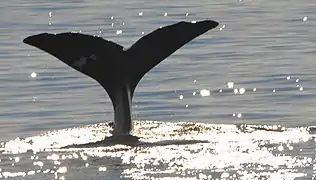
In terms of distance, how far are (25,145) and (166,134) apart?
159 cm

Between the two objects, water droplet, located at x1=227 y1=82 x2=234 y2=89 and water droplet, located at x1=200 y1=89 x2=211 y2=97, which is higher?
water droplet, located at x1=227 y1=82 x2=234 y2=89

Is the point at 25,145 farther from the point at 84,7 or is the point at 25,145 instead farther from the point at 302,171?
the point at 84,7

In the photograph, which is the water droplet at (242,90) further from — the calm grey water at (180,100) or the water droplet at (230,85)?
the water droplet at (230,85)

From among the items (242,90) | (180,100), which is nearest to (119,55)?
(180,100)

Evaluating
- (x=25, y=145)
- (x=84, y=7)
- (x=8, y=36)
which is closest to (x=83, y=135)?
(x=25, y=145)

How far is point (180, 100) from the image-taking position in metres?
20.0

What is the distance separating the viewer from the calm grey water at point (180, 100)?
1418 centimetres

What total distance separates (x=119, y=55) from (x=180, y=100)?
3833 mm

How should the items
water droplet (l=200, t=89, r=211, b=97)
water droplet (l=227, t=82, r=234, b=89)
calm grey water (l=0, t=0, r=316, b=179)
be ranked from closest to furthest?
calm grey water (l=0, t=0, r=316, b=179) < water droplet (l=200, t=89, r=211, b=97) < water droplet (l=227, t=82, r=234, b=89)

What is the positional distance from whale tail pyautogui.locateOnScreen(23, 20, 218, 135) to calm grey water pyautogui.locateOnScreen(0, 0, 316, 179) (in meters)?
0.44

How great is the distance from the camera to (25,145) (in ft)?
52.0

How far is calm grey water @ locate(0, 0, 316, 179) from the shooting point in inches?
558

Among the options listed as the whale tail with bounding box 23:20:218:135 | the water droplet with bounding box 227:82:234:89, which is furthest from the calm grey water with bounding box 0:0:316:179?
the whale tail with bounding box 23:20:218:135

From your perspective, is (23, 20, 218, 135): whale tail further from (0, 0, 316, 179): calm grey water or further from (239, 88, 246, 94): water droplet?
(239, 88, 246, 94): water droplet
